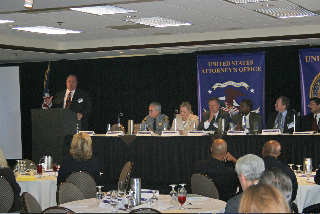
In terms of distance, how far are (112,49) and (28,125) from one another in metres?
3.74

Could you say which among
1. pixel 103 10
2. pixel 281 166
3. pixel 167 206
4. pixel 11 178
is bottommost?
pixel 167 206

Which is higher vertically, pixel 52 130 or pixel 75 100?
pixel 75 100

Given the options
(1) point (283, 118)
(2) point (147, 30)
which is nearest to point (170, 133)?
(1) point (283, 118)

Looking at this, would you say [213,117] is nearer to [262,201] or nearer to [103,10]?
[103,10]

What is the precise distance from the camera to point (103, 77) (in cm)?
1170

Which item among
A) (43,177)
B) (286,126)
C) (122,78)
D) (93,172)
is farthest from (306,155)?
(122,78)

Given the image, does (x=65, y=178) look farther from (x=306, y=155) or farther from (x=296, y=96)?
(x=296, y=96)

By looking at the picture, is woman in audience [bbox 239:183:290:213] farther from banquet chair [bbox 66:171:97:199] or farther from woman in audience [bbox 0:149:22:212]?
woman in audience [bbox 0:149:22:212]

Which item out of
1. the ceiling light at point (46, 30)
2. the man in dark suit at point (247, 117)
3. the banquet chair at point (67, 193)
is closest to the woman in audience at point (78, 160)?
the banquet chair at point (67, 193)

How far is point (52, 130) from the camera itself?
884cm

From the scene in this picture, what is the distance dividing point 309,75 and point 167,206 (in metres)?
6.29

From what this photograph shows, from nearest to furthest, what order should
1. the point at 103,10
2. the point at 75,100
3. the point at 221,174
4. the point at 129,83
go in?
1. the point at 221,174
2. the point at 103,10
3. the point at 75,100
4. the point at 129,83

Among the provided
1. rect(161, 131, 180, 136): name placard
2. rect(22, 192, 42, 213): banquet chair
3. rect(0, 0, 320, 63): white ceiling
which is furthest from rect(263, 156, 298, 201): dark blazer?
rect(161, 131, 180, 136): name placard

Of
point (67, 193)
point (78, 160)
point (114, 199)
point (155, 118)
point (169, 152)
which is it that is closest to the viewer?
point (114, 199)
